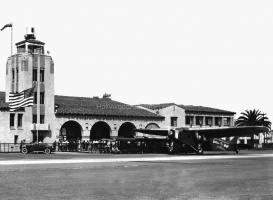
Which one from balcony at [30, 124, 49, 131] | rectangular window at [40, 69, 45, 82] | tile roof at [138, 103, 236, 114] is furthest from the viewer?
tile roof at [138, 103, 236, 114]

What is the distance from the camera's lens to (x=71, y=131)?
194ft

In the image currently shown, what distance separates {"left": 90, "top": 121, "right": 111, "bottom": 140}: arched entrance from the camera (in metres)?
62.0

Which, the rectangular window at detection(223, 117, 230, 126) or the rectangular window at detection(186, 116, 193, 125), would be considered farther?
the rectangular window at detection(223, 117, 230, 126)

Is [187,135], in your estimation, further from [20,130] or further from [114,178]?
[114,178]

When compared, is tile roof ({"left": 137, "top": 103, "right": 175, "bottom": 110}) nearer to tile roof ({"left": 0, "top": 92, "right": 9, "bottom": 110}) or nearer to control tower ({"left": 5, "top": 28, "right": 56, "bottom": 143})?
control tower ({"left": 5, "top": 28, "right": 56, "bottom": 143})

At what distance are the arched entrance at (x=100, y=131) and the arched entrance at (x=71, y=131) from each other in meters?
2.85

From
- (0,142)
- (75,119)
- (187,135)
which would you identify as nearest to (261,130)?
(187,135)

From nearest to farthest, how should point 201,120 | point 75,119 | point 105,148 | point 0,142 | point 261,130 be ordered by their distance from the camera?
point 261,130, point 105,148, point 0,142, point 75,119, point 201,120

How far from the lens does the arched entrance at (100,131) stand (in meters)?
62.0

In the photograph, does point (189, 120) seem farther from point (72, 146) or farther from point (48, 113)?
point (72, 146)

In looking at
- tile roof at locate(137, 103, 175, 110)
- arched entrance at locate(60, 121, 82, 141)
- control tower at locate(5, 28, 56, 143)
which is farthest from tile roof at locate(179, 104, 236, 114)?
control tower at locate(5, 28, 56, 143)

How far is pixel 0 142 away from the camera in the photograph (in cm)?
5197

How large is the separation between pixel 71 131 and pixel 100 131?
5133 mm

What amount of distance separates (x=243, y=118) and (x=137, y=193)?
244 feet
